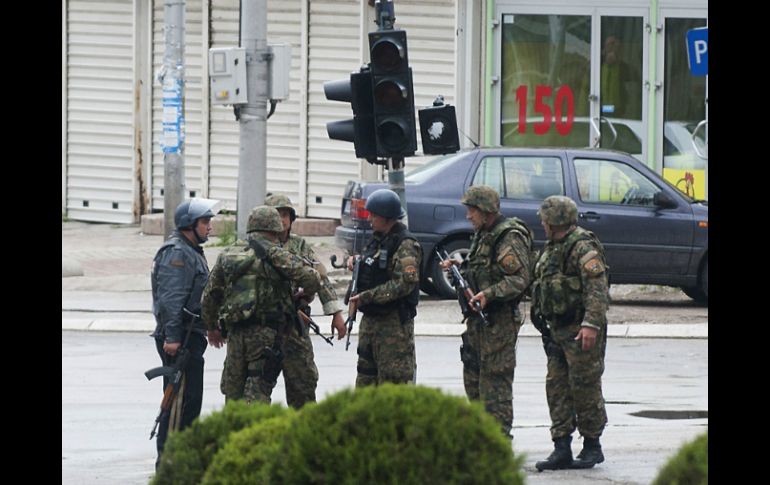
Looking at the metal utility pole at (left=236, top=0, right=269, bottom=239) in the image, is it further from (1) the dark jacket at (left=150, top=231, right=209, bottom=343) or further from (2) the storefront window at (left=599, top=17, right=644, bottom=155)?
(1) the dark jacket at (left=150, top=231, right=209, bottom=343)

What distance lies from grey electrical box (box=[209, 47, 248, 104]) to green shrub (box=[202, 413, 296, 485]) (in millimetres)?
12315

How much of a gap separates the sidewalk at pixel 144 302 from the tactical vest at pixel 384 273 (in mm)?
5699

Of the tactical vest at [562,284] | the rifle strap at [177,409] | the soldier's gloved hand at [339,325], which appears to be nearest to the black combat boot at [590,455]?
the tactical vest at [562,284]

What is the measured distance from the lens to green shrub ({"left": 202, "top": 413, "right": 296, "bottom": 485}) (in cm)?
503

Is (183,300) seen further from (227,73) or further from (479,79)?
(479,79)

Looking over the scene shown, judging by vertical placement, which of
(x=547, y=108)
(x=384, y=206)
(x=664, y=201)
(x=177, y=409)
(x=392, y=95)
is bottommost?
(x=177, y=409)

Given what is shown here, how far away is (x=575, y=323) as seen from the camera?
364 inches

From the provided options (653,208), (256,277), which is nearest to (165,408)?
(256,277)

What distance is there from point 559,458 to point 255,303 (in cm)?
197

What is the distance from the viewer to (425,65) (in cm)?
2195

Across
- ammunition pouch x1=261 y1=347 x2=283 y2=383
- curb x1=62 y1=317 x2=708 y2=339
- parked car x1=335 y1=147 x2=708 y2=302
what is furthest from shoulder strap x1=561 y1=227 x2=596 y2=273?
parked car x1=335 y1=147 x2=708 y2=302

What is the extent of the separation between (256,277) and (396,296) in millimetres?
886

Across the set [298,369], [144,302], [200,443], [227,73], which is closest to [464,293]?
[298,369]
